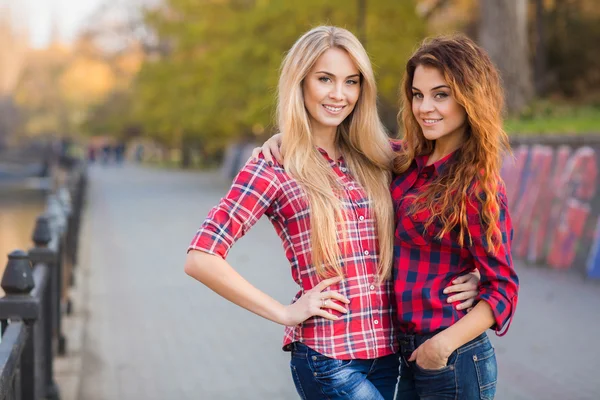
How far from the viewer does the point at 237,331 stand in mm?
7742

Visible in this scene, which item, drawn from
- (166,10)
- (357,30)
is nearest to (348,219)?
(357,30)

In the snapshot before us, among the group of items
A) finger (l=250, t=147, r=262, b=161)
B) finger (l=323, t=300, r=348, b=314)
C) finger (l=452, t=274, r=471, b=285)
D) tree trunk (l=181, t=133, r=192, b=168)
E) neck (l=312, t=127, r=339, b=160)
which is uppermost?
neck (l=312, t=127, r=339, b=160)

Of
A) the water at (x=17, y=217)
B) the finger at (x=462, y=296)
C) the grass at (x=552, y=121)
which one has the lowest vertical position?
the water at (x=17, y=217)

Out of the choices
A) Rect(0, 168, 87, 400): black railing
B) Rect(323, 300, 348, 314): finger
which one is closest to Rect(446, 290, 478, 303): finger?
Rect(323, 300, 348, 314): finger

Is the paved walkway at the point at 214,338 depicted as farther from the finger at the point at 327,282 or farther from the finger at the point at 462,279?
the finger at the point at 327,282

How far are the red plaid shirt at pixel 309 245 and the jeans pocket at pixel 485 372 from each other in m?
0.27

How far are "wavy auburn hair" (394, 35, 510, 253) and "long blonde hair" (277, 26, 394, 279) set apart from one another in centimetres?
19

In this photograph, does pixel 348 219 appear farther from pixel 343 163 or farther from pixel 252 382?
pixel 252 382

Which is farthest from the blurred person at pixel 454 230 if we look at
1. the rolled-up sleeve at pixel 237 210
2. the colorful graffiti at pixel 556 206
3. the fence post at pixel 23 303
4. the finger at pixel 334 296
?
the colorful graffiti at pixel 556 206

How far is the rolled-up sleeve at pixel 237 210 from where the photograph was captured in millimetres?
2699

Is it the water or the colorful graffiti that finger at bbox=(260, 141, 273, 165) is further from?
the colorful graffiti

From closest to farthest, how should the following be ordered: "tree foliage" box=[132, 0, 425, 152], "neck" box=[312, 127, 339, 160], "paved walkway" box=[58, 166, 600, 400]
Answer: "neck" box=[312, 127, 339, 160]
"paved walkway" box=[58, 166, 600, 400]
"tree foliage" box=[132, 0, 425, 152]

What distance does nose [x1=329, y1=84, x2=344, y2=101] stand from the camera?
9.42 feet

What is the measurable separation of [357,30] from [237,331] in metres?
A: 13.1
